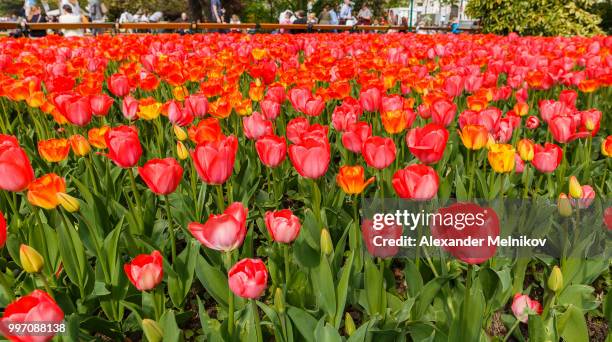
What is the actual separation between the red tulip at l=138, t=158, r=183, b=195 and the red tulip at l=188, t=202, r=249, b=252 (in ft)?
1.09

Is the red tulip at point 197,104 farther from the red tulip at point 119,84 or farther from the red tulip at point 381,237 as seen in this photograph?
the red tulip at point 381,237

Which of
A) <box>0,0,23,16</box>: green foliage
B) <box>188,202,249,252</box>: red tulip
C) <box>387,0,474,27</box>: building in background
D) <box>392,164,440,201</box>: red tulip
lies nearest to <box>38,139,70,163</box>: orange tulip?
<box>188,202,249,252</box>: red tulip

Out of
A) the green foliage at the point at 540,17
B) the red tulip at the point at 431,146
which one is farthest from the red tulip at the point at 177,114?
the green foliage at the point at 540,17

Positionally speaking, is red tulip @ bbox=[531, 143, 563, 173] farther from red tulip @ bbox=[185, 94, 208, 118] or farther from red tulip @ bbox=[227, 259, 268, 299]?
red tulip @ bbox=[185, 94, 208, 118]

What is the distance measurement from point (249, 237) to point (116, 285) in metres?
0.47

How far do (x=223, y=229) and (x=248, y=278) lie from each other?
135 mm

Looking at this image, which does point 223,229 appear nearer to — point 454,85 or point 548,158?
point 548,158

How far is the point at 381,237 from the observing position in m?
1.44

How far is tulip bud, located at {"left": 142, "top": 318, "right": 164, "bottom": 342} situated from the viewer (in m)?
1.15

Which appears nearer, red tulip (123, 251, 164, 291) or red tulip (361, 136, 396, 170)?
red tulip (123, 251, 164, 291)

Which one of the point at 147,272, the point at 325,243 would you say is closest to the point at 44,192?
the point at 147,272

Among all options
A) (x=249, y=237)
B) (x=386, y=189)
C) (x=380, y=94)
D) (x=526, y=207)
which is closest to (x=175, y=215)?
(x=249, y=237)

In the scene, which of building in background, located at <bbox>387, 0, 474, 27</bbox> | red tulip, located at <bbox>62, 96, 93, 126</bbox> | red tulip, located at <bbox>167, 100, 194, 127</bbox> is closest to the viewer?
red tulip, located at <bbox>62, 96, 93, 126</bbox>

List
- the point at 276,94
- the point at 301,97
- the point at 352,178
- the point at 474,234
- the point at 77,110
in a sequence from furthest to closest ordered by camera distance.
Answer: the point at 276,94 < the point at 301,97 < the point at 77,110 < the point at 352,178 < the point at 474,234
